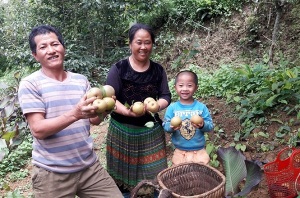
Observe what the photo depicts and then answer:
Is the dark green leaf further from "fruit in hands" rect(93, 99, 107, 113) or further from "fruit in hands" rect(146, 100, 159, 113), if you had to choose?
"fruit in hands" rect(93, 99, 107, 113)

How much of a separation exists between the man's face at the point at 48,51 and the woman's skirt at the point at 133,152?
0.97m

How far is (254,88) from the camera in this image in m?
5.18

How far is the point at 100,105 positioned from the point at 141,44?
0.93 meters

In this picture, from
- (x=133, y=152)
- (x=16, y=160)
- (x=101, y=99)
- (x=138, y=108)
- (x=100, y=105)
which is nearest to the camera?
(x=100, y=105)

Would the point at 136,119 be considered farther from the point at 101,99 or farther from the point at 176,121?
the point at 101,99

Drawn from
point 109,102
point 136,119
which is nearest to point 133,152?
point 136,119

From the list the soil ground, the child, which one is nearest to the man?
the child

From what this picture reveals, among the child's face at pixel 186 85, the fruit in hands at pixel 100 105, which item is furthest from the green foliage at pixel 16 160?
the fruit in hands at pixel 100 105

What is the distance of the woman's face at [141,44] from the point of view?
8.41 feet

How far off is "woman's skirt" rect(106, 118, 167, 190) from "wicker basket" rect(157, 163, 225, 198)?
0.40 meters

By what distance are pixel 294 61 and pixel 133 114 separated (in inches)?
167

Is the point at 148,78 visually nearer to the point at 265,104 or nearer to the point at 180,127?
the point at 180,127

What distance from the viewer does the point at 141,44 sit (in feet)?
8.46

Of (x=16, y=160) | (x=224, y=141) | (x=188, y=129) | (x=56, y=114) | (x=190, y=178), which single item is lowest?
(x=16, y=160)
